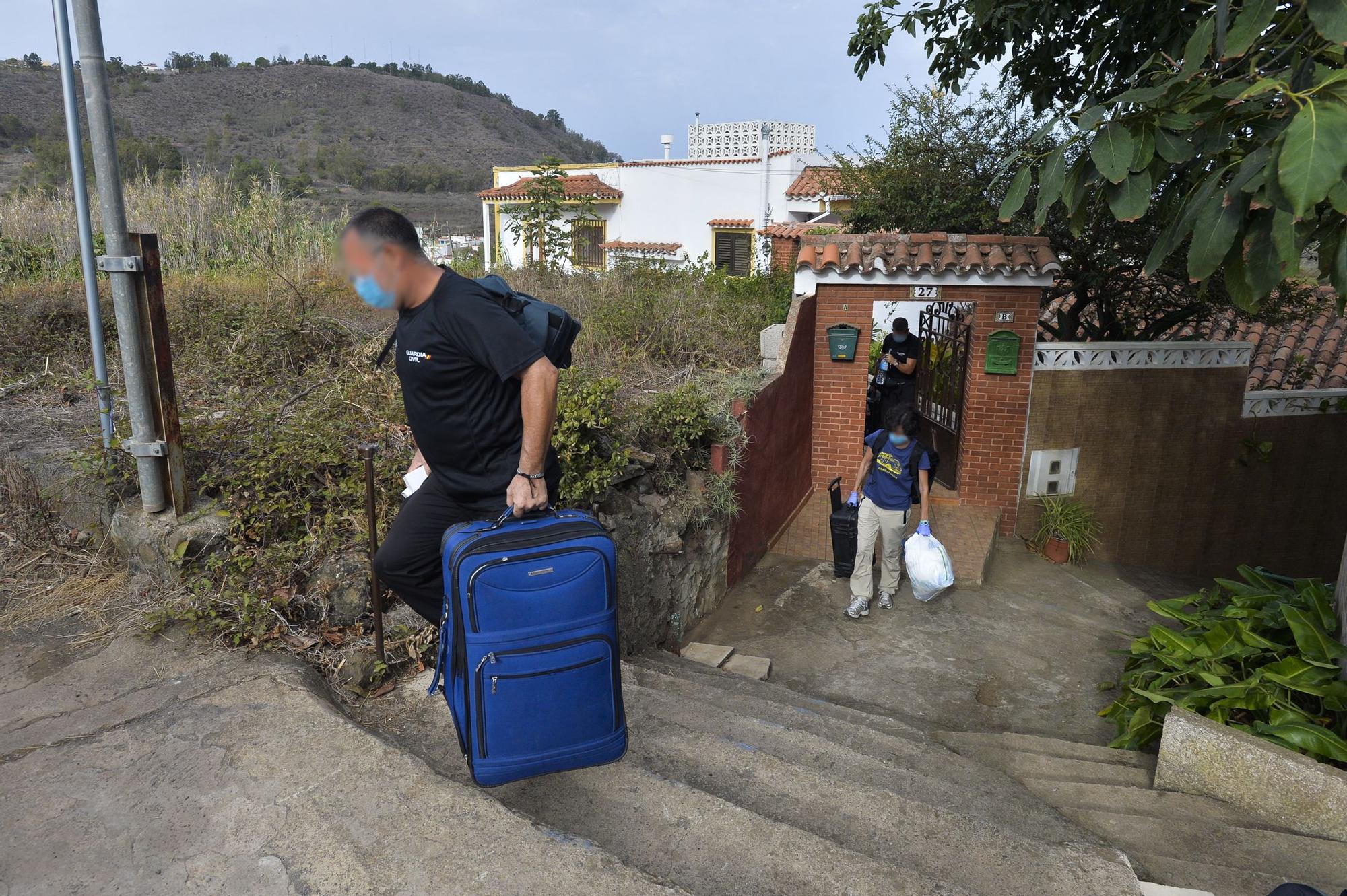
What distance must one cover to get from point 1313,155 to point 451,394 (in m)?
2.69

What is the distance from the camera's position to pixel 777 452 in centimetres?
793

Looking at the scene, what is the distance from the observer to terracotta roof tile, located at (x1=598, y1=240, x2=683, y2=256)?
2645 cm

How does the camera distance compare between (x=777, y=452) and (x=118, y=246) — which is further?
(x=777, y=452)

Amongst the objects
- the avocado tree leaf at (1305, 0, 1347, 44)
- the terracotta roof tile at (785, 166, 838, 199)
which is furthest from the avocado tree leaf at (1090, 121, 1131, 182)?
the terracotta roof tile at (785, 166, 838, 199)

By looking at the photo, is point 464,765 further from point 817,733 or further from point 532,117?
point 532,117

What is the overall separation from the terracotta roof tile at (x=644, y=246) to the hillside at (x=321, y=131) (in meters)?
6.65

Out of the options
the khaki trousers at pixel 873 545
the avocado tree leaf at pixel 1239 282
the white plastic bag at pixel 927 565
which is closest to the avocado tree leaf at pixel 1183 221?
the avocado tree leaf at pixel 1239 282

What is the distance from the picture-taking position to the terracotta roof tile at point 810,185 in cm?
2156

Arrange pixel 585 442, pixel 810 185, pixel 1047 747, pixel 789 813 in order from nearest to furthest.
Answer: pixel 789 813 → pixel 1047 747 → pixel 585 442 → pixel 810 185

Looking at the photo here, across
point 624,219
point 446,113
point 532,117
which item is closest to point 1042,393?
point 624,219

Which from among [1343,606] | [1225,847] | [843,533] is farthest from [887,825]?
[843,533]

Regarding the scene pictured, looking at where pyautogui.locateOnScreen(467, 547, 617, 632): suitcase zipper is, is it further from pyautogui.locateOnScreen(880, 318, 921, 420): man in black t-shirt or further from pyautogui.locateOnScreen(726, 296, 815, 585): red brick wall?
pyautogui.locateOnScreen(880, 318, 921, 420): man in black t-shirt

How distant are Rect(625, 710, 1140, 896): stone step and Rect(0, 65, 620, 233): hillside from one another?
30109mm

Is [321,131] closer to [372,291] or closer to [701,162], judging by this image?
[701,162]
